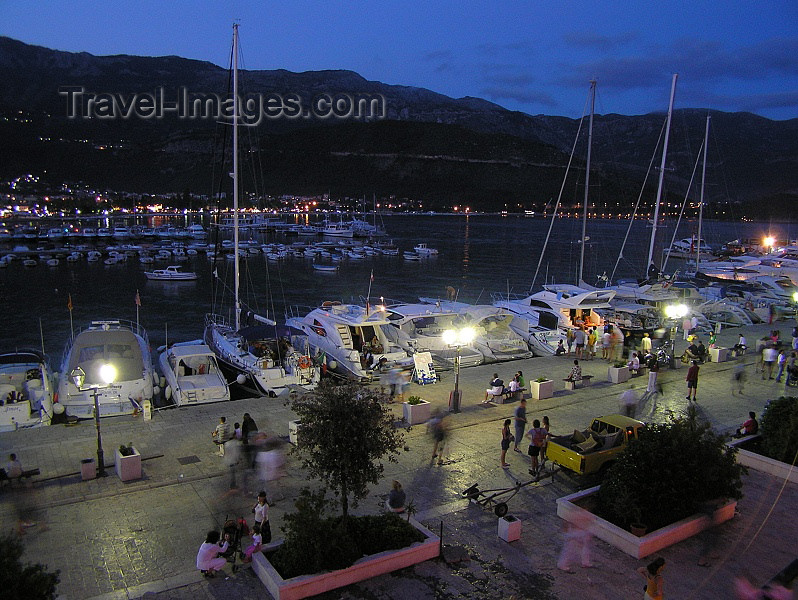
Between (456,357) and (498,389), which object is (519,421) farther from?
(498,389)

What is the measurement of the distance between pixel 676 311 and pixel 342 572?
25.8 m

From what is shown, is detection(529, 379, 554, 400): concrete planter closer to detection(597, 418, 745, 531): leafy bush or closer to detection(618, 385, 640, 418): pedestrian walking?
detection(618, 385, 640, 418): pedestrian walking

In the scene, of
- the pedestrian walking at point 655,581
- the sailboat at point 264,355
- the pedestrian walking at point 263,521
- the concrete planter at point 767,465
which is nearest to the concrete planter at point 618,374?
the concrete planter at point 767,465

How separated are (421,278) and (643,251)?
204 ft

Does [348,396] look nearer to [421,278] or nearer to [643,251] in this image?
[421,278]

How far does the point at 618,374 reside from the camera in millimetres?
18672

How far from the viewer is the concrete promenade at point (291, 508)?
7.75 meters

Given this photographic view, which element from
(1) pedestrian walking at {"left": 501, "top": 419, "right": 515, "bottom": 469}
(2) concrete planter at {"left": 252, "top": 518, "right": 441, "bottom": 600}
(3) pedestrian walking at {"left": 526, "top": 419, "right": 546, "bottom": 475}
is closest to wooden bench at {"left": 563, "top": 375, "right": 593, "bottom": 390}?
(3) pedestrian walking at {"left": 526, "top": 419, "right": 546, "bottom": 475}

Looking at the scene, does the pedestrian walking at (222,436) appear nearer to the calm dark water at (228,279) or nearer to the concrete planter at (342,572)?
the concrete planter at (342,572)

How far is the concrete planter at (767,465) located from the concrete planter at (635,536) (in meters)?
2.18

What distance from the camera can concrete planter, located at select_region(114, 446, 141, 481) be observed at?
10742 millimetres

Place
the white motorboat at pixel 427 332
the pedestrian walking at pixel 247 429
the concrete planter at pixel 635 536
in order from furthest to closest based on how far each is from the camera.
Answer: the white motorboat at pixel 427 332 < the pedestrian walking at pixel 247 429 < the concrete planter at pixel 635 536

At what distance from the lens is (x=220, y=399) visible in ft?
60.8

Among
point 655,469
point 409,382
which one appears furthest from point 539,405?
point 655,469
